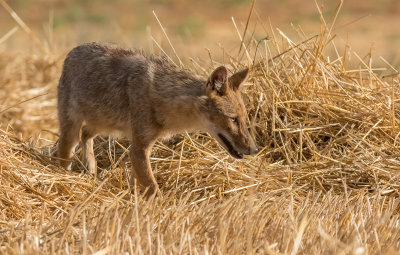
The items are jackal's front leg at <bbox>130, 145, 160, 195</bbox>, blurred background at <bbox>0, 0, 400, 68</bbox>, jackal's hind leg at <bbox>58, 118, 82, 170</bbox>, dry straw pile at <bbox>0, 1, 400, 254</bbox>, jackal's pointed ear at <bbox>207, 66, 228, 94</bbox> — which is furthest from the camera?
blurred background at <bbox>0, 0, 400, 68</bbox>

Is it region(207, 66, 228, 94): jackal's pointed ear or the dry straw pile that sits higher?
region(207, 66, 228, 94): jackal's pointed ear

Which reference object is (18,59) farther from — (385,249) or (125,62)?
(385,249)

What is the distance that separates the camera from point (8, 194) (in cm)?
494

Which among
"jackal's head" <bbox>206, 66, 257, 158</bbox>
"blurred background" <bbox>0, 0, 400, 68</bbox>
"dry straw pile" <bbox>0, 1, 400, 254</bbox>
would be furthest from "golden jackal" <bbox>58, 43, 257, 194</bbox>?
"blurred background" <bbox>0, 0, 400, 68</bbox>

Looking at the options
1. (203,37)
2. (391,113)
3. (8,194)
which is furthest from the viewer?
(203,37)

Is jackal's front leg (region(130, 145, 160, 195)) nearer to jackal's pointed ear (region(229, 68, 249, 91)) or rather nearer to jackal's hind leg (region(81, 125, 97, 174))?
jackal's hind leg (region(81, 125, 97, 174))

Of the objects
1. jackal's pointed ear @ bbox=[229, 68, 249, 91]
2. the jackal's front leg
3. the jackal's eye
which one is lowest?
the jackal's front leg

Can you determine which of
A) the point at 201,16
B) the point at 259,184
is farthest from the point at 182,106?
the point at 201,16

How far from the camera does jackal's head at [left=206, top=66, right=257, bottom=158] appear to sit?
526 centimetres

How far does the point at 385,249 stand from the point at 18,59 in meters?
7.31

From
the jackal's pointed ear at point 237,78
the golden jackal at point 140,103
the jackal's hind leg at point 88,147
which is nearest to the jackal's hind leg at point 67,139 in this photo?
the golden jackal at point 140,103

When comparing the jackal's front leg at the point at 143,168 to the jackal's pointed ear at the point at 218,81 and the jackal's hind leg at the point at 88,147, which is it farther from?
the jackal's pointed ear at the point at 218,81

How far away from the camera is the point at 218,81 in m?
5.30

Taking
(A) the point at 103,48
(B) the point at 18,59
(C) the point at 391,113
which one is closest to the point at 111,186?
(A) the point at 103,48
